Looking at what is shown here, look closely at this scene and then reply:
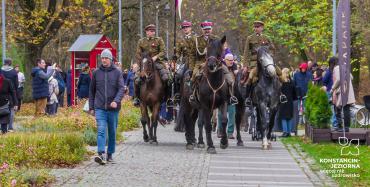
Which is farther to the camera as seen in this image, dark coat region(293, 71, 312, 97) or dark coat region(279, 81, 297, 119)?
dark coat region(293, 71, 312, 97)

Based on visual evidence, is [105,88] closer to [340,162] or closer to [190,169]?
[190,169]

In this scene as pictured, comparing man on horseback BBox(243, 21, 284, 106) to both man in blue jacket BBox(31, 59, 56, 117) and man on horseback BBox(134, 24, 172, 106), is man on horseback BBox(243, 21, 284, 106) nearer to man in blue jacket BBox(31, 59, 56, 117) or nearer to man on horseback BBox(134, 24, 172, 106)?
man on horseback BBox(134, 24, 172, 106)

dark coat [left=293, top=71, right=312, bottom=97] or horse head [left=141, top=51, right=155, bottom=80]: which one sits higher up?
horse head [left=141, top=51, right=155, bottom=80]

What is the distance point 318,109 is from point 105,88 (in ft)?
22.2

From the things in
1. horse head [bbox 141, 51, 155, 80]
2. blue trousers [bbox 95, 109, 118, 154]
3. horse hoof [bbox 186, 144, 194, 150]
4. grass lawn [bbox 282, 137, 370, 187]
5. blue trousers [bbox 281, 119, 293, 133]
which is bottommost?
grass lawn [bbox 282, 137, 370, 187]

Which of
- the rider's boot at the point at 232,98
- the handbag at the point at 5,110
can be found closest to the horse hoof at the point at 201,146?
the rider's boot at the point at 232,98

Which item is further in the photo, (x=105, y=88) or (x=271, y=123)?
(x=271, y=123)

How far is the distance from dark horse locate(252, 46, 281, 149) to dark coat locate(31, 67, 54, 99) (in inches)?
416

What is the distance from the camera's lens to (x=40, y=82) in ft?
100

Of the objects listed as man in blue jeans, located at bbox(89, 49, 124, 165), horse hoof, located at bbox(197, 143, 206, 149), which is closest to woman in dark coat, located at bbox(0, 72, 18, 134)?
horse hoof, located at bbox(197, 143, 206, 149)

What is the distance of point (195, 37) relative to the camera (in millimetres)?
20578

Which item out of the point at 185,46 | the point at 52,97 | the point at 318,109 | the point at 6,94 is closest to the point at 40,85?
the point at 52,97

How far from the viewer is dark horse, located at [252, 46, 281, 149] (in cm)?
2084

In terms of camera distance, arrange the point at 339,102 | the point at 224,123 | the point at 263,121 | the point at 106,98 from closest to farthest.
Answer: the point at 106,98 < the point at 224,123 < the point at 263,121 < the point at 339,102
